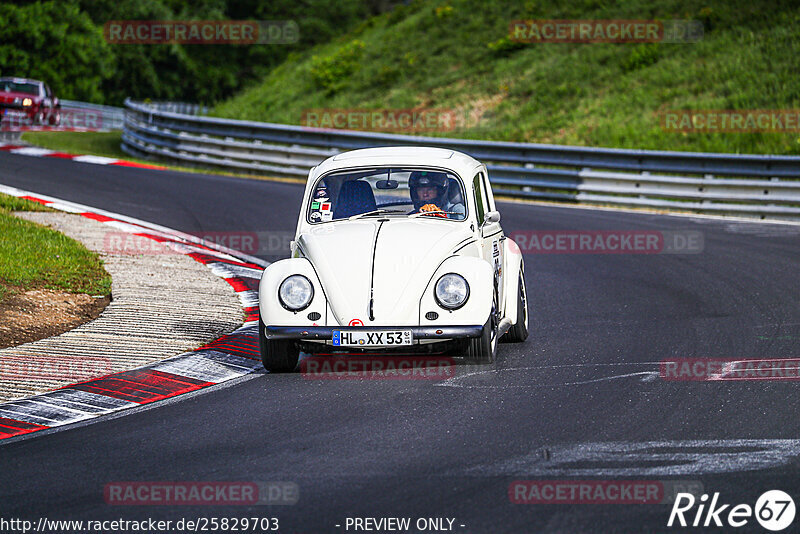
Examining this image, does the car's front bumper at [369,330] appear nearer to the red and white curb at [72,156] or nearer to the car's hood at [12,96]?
the red and white curb at [72,156]

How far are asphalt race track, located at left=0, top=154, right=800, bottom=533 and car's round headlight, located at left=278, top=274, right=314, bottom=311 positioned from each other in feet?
1.85

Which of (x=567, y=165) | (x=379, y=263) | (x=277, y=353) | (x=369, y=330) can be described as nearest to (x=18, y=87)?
(x=567, y=165)

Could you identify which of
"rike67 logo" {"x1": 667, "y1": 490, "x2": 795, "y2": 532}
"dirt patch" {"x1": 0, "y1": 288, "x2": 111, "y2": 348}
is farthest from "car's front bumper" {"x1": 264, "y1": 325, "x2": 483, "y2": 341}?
"rike67 logo" {"x1": 667, "y1": 490, "x2": 795, "y2": 532}

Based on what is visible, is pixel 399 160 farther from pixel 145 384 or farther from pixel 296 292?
pixel 145 384

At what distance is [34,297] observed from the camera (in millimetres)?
10070

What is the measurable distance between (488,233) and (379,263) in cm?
133

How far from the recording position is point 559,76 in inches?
1221

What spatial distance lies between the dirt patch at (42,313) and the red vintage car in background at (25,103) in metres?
23.9

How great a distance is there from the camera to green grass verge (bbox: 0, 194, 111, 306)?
10.6 m

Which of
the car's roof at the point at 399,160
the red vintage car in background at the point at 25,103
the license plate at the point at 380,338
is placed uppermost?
the red vintage car in background at the point at 25,103

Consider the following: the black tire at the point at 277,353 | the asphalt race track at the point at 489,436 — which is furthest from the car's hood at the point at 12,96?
the black tire at the point at 277,353

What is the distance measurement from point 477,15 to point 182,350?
101ft

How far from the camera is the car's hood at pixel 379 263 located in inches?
308

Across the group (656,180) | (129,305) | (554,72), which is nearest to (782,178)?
(656,180)
